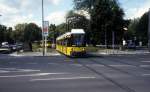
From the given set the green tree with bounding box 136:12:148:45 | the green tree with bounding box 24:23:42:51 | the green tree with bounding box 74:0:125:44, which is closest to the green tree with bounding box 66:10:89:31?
the green tree with bounding box 74:0:125:44

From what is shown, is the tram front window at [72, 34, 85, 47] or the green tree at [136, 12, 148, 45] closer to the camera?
the tram front window at [72, 34, 85, 47]

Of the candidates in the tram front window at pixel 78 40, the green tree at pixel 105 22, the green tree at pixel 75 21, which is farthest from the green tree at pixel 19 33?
the tram front window at pixel 78 40

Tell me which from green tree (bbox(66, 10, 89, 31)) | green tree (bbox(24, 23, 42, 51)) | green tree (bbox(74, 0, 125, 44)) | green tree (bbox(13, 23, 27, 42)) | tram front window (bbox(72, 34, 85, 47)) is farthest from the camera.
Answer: green tree (bbox(13, 23, 27, 42))

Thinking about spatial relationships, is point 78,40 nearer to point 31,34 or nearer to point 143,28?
point 143,28

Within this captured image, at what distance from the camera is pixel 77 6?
112375 millimetres

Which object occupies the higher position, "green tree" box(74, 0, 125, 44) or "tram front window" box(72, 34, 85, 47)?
"green tree" box(74, 0, 125, 44)

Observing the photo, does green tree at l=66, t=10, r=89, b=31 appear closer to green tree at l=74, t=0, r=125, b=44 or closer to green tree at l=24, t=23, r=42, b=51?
green tree at l=74, t=0, r=125, b=44

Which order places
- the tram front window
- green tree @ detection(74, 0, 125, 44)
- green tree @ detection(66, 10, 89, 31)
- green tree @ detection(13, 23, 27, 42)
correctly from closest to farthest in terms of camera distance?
the tram front window → green tree @ detection(74, 0, 125, 44) → green tree @ detection(66, 10, 89, 31) → green tree @ detection(13, 23, 27, 42)

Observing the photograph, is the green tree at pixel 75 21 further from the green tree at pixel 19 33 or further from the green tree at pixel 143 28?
the green tree at pixel 19 33

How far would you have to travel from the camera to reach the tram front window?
45559 millimetres

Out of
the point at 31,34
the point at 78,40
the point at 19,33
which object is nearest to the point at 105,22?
the point at 78,40

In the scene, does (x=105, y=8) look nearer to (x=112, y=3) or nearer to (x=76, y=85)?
(x=112, y=3)

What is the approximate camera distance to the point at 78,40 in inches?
1794

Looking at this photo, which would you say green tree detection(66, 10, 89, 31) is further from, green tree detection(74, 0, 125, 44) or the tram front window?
the tram front window
